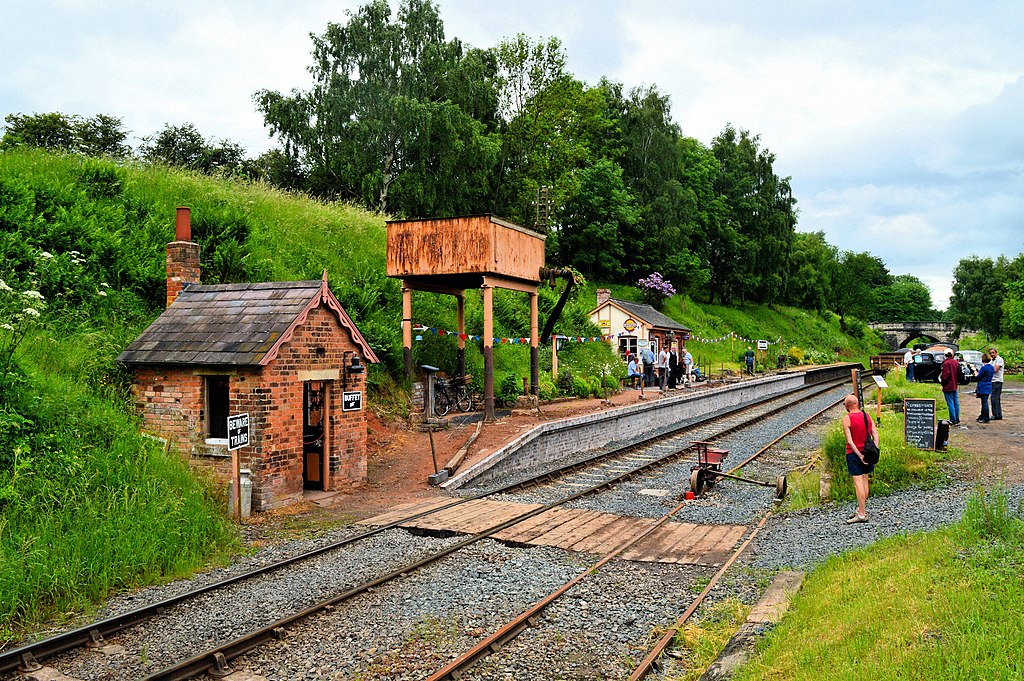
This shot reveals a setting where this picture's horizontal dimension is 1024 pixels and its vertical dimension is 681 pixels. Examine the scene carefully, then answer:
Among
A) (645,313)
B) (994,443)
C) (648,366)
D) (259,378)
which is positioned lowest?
(994,443)

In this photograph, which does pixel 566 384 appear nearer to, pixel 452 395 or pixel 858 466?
pixel 452 395

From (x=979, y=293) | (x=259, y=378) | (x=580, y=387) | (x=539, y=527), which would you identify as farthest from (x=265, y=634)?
(x=979, y=293)

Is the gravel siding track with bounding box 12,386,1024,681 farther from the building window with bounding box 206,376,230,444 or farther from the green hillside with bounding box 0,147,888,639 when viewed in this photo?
the building window with bounding box 206,376,230,444

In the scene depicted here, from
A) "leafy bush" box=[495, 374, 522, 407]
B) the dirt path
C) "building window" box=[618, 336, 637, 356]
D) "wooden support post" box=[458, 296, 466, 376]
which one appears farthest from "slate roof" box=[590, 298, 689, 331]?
the dirt path

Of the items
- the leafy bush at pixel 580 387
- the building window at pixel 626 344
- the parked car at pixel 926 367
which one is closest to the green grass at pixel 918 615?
the leafy bush at pixel 580 387

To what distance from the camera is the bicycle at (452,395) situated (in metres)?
19.3

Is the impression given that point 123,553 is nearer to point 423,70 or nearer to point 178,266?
point 178,266

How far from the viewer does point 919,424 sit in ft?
42.1

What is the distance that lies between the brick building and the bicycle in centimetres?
593

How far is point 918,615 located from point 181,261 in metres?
12.6

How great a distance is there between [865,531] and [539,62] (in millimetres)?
42796

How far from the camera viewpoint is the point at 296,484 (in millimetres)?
11758

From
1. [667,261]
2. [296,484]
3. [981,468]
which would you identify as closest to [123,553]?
[296,484]

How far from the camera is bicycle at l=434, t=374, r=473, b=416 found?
19.3 metres
